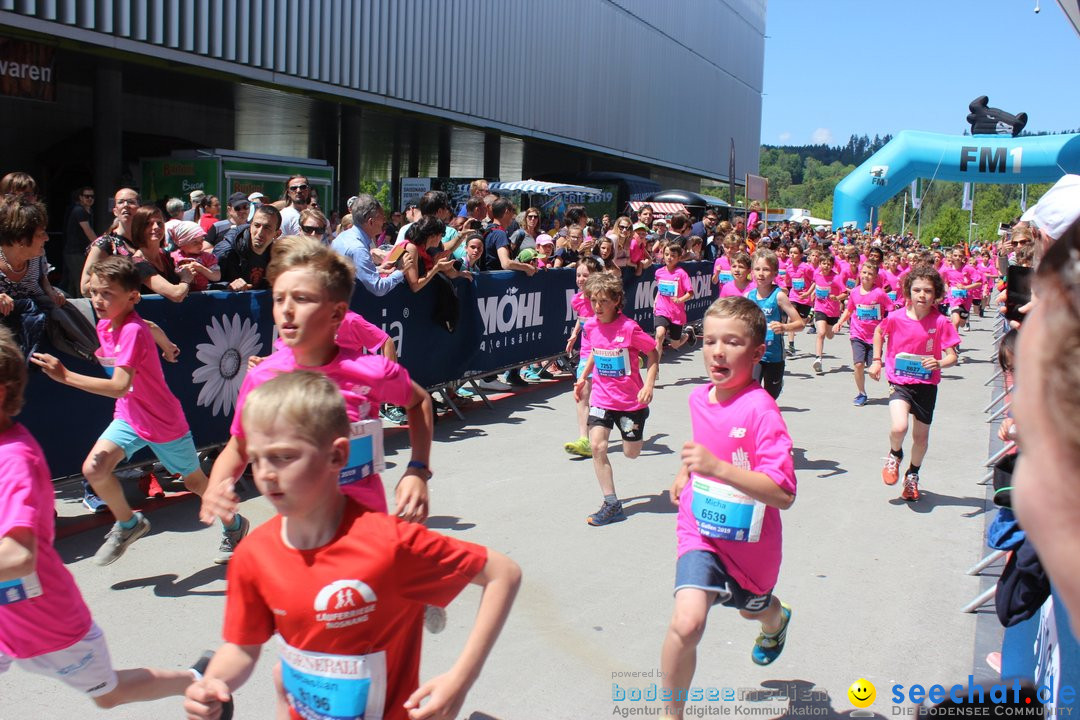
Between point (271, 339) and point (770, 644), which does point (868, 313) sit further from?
point (770, 644)

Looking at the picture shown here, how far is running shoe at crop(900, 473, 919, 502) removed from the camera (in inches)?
289

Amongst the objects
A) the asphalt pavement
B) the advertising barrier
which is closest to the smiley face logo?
the asphalt pavement

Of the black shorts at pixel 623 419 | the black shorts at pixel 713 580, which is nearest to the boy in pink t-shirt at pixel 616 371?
the black shorts at pixel 623 419

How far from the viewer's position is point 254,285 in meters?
7.59

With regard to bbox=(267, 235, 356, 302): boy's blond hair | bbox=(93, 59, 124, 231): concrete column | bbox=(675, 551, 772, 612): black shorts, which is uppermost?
bbox=(93, 59, 124, 231): concrete column

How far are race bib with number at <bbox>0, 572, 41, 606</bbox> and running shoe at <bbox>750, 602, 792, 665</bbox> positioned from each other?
9.21 ft

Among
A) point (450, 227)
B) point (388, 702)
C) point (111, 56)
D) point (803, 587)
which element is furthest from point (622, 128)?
point (388, 702)

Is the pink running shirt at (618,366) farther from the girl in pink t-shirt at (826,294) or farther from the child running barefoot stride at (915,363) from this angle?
the girl in pink t-shirt at (826,294)

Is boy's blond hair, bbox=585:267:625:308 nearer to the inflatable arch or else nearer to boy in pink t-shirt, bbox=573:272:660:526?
boy in pink t-shirt, bbox=573:272:660:526

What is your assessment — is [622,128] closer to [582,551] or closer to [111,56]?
[111,56]

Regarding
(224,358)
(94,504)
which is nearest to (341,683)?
(94,504)

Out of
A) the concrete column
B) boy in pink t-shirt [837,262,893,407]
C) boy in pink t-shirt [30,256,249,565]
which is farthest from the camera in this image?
the concrete column

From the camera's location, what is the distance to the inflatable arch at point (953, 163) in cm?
2770

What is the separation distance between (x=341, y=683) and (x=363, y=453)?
119 centimetres
